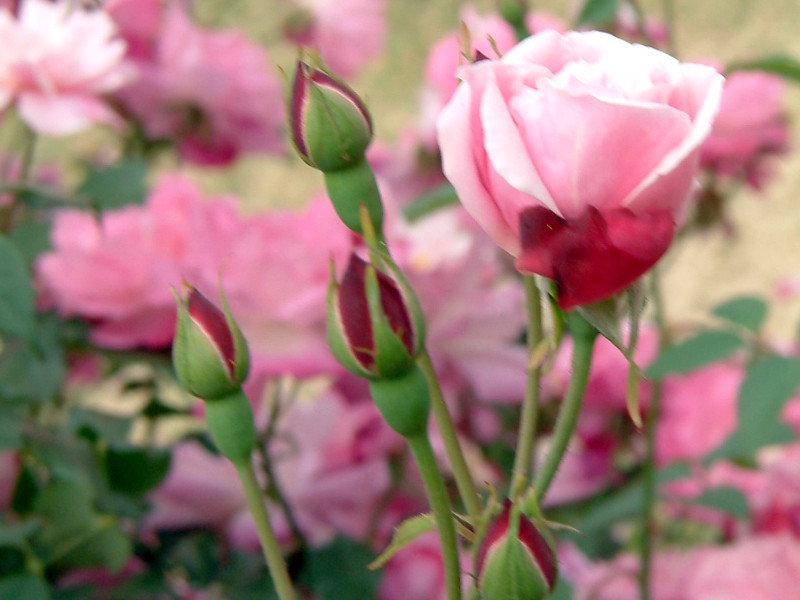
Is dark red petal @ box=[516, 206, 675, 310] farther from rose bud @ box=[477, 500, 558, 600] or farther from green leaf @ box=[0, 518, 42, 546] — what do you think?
green leaf @ box=[0, 518, 42, 546]

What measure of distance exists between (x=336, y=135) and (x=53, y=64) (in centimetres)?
22

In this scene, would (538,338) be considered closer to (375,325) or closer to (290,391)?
(375,325)

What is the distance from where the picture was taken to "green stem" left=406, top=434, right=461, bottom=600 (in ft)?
0.52

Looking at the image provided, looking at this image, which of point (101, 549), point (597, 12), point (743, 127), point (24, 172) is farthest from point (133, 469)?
point (743, 127)

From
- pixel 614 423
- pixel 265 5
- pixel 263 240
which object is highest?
pixel 265 5

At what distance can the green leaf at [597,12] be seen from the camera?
0.96 feet

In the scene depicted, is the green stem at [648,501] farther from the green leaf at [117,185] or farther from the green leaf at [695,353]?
the green leaf at [117,185]

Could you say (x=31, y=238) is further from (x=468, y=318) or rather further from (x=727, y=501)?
(x=727, y=501)

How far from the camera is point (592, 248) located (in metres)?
0.14

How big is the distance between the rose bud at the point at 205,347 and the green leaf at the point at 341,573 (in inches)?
6.1

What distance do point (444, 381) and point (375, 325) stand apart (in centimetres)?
23

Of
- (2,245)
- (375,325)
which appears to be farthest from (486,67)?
(2,245)

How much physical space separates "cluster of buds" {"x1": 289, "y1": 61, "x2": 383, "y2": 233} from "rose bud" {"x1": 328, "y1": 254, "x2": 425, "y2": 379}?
0.08 ft

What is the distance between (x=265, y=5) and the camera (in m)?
1.12
